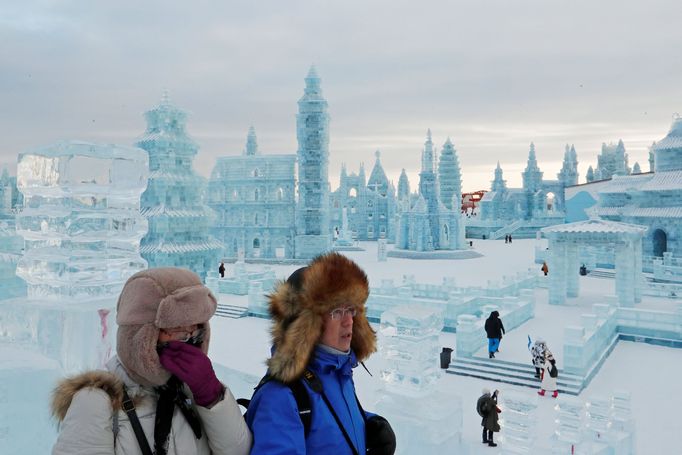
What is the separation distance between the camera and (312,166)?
39312 millimetres

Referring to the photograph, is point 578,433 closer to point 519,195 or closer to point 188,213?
point 188,213

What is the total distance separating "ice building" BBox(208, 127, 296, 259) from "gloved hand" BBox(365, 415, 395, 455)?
122 feet

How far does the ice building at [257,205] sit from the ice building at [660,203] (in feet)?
72.6

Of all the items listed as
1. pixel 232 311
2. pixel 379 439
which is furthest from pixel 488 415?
pixel 232 311

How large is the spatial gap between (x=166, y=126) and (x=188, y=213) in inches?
183

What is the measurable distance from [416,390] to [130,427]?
4204mm

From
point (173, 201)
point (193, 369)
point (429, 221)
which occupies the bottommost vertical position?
point (193, 369)

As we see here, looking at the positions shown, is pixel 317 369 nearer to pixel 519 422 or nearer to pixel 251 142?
pixel 519 422

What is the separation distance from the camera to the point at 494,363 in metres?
12.9

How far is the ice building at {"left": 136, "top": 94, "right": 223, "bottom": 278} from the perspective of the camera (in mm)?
25047

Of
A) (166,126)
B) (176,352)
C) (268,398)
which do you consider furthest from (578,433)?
(166,126)

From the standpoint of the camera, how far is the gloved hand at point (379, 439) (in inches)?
115

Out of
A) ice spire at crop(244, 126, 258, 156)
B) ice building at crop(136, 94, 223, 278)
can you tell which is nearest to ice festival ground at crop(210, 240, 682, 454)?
ice building at crop(136, 94, 223, 278)

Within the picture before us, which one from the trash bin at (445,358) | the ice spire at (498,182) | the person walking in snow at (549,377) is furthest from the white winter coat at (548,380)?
the ice spire at (498,182)
